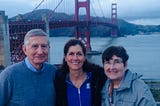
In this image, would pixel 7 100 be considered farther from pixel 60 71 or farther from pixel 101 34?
pixel 101 34

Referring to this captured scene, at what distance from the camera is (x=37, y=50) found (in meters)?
2.24

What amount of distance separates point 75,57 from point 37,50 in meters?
0.27

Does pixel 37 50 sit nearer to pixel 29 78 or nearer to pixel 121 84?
pixel 29 78

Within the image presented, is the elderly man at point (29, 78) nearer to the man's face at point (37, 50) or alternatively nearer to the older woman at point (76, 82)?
the man's face at point (37, 50)

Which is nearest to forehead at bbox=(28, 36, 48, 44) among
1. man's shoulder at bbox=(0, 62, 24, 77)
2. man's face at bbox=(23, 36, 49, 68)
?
man's face at bbox=(23, 36, 49, 68)

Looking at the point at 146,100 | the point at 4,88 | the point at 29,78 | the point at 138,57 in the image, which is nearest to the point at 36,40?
the point at 29,78

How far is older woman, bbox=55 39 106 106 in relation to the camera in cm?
240

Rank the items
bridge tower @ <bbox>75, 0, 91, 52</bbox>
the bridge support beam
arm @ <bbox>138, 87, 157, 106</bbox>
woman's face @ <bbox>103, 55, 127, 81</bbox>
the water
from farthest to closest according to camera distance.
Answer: bridge tower @ <bbox>75, 0, 91, 52</bbox>
the water
the bridge support beam
woman's face @ <bbox>103, 55, 127, 81</bbox>
arm @ <bbox>138, 87, 157, 106</bbox>

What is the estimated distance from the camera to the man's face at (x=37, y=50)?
223 cm

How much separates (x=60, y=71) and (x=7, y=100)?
417 mm

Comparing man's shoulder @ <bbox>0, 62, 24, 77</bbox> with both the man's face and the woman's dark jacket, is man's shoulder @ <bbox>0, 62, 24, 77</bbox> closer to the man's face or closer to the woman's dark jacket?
the man's face

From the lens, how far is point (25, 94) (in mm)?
2223

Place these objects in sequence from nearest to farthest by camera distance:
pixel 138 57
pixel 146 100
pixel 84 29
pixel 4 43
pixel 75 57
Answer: pixel 146 100, pixel 75 57, pixel 4 43, pixel 84 29, pixel 138 57

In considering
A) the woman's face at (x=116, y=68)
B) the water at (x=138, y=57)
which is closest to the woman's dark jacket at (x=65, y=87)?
the woman's face at (x=116, y=68)
